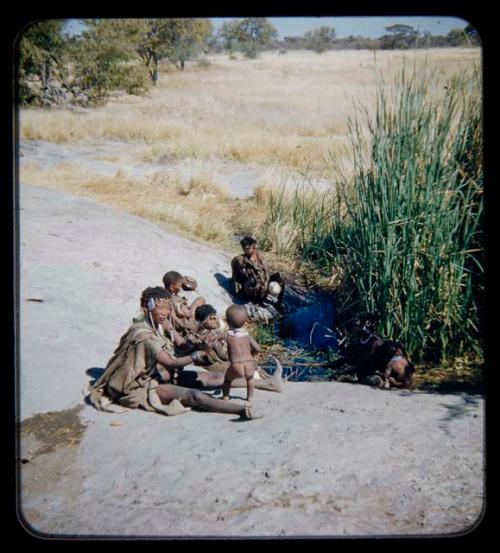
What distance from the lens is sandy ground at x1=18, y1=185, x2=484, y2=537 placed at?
131 inches

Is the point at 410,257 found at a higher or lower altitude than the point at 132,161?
lower

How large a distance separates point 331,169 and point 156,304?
187 inches

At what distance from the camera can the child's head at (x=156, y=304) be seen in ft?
14.7

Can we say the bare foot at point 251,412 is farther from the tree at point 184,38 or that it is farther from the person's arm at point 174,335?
the tree at point 184,38

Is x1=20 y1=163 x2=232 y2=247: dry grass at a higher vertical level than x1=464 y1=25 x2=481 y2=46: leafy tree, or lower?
lower

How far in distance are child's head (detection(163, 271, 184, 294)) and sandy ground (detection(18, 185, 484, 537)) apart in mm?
804

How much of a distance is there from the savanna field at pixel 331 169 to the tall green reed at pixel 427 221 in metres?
0.01

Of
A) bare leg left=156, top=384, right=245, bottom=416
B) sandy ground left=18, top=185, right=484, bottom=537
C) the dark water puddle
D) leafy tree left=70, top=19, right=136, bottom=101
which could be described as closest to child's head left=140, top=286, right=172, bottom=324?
bare leg left=156, top=384, right=245, bottom=416

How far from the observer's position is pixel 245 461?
364cm

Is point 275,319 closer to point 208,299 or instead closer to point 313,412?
point 208,299

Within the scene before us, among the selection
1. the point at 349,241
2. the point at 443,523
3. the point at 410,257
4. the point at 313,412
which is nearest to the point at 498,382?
the point at 443,523

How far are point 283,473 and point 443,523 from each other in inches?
35.8

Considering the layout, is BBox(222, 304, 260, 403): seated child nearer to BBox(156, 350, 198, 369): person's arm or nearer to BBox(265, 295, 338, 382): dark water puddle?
BBox(156, 350, 198, 369): person's arm

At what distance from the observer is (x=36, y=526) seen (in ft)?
11.4
